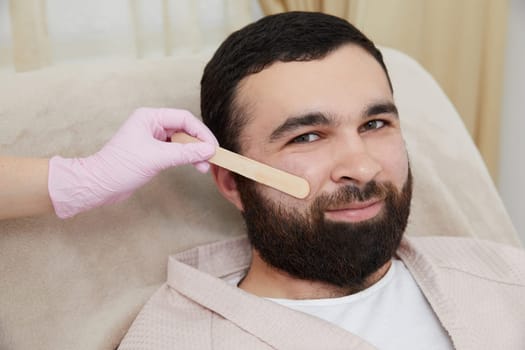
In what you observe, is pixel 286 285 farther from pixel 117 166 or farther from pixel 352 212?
pixel 117 166

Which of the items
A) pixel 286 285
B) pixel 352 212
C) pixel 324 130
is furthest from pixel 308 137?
pixel 286 285

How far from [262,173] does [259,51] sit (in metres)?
0.21

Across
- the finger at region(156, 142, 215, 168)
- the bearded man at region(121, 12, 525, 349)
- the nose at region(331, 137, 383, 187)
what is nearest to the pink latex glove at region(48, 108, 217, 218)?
the finger at region(156, 142, 215, 168)

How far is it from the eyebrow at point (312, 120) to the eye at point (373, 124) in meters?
0.02

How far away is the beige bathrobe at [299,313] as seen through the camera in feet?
3.36

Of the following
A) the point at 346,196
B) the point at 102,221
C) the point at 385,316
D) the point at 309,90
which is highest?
the point at 309,90

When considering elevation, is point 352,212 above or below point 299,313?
above

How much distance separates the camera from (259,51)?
1.13 metres

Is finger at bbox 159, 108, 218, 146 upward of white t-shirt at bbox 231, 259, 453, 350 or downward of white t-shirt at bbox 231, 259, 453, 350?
upward

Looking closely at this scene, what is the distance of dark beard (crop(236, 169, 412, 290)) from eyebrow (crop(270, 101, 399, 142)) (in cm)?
10

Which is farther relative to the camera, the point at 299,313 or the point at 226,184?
the point at 226,184

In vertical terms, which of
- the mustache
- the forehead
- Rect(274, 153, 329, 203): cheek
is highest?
the forehead

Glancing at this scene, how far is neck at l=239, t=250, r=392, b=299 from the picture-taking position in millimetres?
1136

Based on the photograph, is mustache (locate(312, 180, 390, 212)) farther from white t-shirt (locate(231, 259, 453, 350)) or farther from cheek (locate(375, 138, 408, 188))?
white t-shirt (locate(231, 259, 453, 350))
